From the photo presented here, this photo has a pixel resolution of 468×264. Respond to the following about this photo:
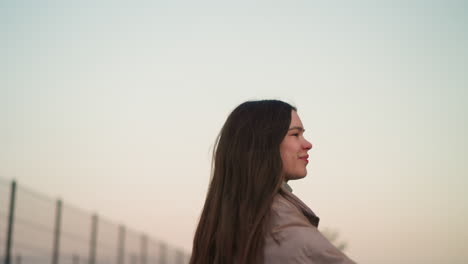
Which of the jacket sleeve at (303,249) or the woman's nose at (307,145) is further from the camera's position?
the woman's nose at (307,145)

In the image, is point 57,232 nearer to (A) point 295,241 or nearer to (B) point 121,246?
(B) point 121,246

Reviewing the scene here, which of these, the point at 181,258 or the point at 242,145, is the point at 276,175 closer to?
the point at 242,145

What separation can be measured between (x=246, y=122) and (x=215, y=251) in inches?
21.9

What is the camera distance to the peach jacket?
7.56ft

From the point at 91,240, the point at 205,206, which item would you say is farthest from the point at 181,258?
the point at 205,206

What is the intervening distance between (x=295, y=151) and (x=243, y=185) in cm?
Result: 26

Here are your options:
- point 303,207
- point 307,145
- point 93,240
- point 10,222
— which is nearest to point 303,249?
point 303,207

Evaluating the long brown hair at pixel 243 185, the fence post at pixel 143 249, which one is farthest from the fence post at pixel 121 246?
the long brown hair at pixel 243 185

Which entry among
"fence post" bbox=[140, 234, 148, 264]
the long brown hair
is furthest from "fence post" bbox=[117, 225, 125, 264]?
the long brown hair

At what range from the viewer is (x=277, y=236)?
2408mm

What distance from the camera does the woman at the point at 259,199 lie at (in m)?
2.38

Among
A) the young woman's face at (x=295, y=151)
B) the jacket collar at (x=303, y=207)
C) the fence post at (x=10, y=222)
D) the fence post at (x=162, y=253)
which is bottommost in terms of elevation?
the fence post at (x=162, y=253)

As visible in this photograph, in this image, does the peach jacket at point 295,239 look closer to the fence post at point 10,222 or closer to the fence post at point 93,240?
the fence post at point 10,222

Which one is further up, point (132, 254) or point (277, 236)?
point (277, 236)
